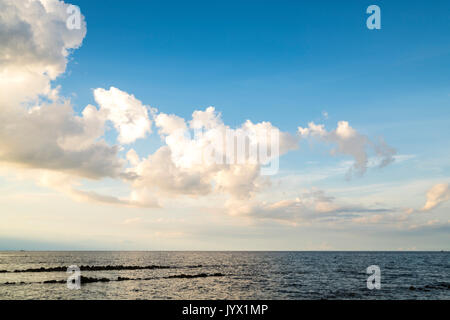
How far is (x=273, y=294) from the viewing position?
43531mm
